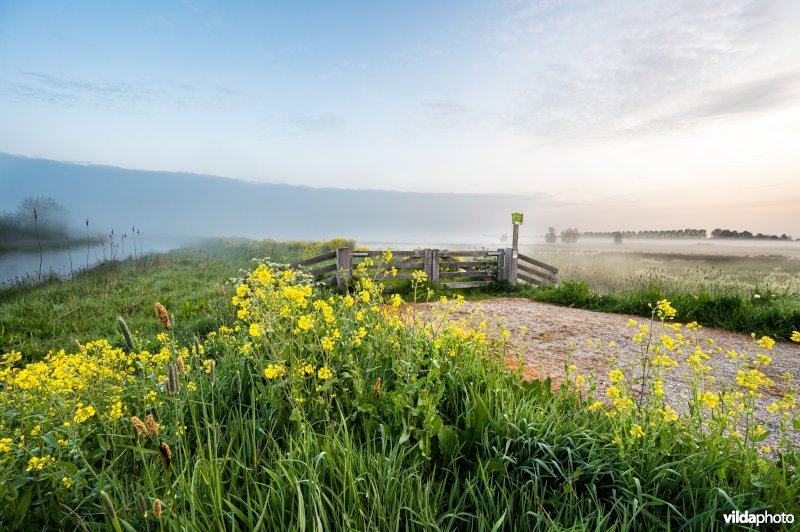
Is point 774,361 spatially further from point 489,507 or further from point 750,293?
point 489,507

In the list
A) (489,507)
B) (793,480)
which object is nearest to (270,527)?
(489,507)

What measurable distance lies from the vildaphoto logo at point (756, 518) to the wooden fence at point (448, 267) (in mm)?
9541

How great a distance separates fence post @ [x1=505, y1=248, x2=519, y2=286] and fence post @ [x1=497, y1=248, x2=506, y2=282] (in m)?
0.11

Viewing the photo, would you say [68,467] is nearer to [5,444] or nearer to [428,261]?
[5,444]

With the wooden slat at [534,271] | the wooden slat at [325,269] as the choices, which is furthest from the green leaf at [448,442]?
the wooden slat at [534,271]

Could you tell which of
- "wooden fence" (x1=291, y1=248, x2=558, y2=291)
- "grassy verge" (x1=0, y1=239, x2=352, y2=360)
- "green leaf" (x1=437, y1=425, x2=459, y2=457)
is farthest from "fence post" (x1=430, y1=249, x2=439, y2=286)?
"green leaf" (x1=437, y1=425, x2=459, y2=457)

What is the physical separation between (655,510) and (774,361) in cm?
604

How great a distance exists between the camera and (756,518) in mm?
2400

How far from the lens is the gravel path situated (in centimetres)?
512

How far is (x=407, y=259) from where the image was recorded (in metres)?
12.9

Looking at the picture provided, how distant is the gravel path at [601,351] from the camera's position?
512cm

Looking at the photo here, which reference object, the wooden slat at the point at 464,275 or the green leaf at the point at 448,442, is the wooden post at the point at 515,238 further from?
the green leaf at the point at 448,442

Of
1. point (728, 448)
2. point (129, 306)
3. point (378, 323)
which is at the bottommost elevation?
point (129, 306)

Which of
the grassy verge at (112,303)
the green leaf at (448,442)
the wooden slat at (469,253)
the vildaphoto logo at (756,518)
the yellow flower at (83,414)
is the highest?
the wooden slat at (469,253)
